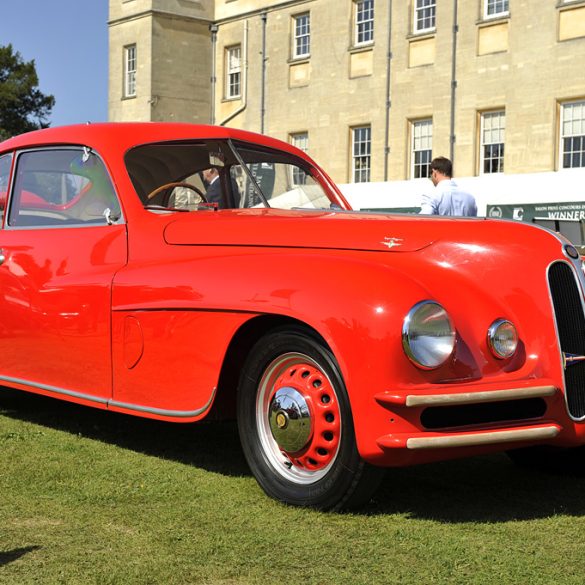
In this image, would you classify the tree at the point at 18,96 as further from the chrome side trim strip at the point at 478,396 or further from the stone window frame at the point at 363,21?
the chrome side trim strip at the point at 478,396

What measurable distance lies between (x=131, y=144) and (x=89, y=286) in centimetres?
90

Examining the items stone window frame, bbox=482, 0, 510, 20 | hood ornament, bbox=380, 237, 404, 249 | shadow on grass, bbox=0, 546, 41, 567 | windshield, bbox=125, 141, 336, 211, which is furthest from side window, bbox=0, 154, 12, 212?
stone window frame, bbox=482, 0, 510, 20

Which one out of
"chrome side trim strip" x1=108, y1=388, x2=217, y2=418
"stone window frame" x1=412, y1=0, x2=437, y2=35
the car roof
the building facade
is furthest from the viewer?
"stone window frame" x1=412, y1=0, x2=437, y2=35

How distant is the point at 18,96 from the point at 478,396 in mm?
52822

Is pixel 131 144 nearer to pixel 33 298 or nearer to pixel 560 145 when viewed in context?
pixel 33 298

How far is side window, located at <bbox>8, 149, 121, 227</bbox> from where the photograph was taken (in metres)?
5.66

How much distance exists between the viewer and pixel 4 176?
6.62 m

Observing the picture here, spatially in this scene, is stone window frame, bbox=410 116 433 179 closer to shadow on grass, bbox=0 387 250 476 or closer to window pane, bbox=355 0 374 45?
window pane, bbox=355 0 374 45

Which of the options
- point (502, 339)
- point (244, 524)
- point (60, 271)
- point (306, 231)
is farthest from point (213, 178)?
point (244, 524)

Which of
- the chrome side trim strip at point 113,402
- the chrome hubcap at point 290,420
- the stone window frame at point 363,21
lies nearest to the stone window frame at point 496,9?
the stone window frame at point 363,21

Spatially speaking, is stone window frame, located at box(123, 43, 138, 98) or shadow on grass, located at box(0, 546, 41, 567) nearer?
shadow on grass, located at box(0, 546, 41, 567)

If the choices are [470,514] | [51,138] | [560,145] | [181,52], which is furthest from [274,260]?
[181,52]

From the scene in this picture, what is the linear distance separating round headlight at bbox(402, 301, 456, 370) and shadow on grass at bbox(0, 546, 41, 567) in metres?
1.57

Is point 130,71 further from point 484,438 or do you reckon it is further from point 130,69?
point 484,438
